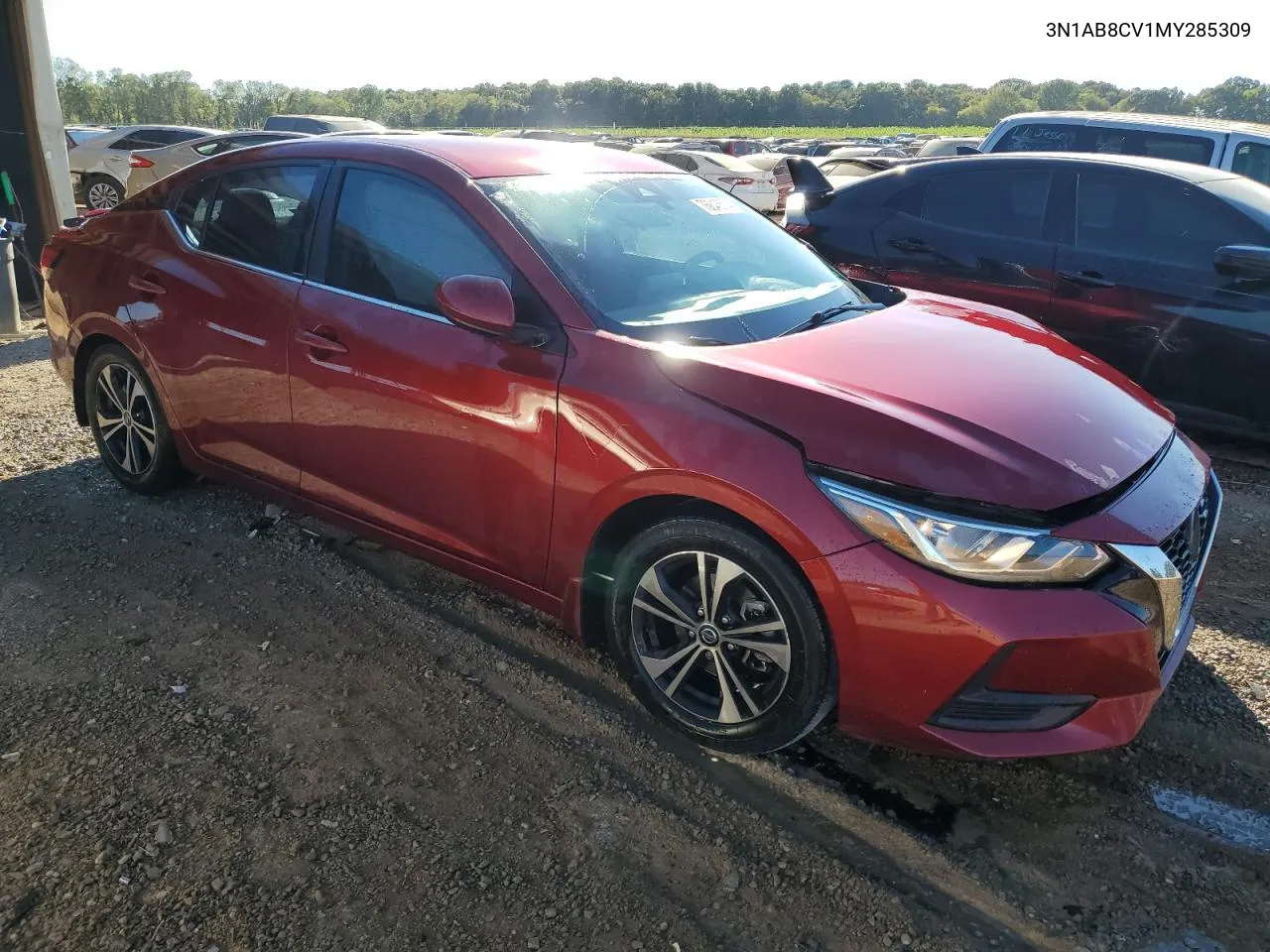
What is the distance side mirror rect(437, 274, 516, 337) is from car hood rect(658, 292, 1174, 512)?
502 millimetres

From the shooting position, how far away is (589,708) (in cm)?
300

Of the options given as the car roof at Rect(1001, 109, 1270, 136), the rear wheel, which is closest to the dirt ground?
the car roof at Rect(1001, 109, 1270, 136)

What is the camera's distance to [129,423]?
4.43 meters

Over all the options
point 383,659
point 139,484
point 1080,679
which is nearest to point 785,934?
point 1080,679

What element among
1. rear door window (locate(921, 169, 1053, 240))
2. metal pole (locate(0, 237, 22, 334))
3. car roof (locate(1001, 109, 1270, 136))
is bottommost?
metal pole (locate(0, 237, 22, 334))

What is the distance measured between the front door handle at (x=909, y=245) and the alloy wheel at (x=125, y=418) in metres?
4.33

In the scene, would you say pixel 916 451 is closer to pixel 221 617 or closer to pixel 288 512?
pixel 221 617

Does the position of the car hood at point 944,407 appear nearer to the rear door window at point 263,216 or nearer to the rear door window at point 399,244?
the rear door window at point 399,244

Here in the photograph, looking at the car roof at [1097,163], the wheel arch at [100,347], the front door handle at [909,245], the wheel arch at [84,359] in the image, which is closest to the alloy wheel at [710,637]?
the wheel arch at [100,347]

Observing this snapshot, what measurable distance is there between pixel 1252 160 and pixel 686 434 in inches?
286

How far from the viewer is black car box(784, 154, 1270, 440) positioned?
4930mm

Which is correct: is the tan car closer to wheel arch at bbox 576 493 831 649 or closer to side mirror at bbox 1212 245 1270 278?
side mirror at bbox 1212 245 1270 278

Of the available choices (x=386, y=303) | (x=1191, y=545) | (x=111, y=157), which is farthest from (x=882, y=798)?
(x=111, y=157)

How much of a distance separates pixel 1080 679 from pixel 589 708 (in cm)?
144
